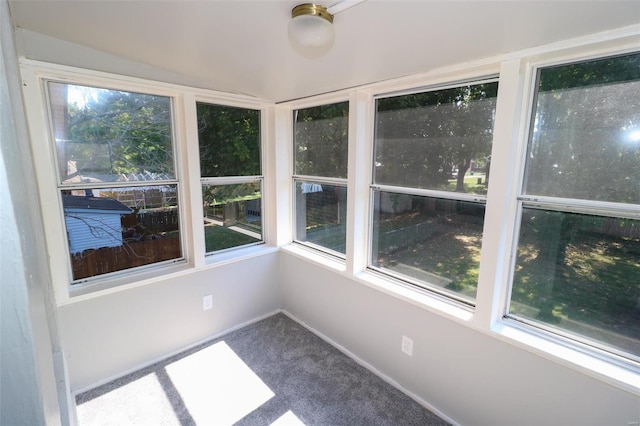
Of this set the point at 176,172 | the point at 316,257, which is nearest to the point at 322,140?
the point at 316,257

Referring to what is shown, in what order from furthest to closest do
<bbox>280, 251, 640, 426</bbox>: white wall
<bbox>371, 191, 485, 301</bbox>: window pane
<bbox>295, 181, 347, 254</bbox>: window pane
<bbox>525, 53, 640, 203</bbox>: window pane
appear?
<bbox>295, 181, 347, 254</bbox>: window pane → <bbox>371, 191, 485, 301</bbox>: window pane → <bbox>280, 251, 640, 426</bbox>: white wall → <bbox>525, 53, 640, 203</bbox>: window pane

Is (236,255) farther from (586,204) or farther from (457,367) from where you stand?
(586,204)

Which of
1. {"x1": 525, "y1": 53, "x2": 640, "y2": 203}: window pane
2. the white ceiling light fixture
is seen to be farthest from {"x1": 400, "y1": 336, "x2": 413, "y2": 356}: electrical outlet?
the white ceiling light fixture

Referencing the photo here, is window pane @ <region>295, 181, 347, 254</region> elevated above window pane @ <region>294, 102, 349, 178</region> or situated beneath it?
situated beneath

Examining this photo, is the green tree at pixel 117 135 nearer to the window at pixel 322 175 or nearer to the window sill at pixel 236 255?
the window sill at pixel 236 255

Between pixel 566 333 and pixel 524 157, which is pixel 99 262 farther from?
pixel 566 333

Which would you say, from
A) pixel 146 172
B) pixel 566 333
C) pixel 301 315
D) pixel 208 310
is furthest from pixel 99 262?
pixel 566 333

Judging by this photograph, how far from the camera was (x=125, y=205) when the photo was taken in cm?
211

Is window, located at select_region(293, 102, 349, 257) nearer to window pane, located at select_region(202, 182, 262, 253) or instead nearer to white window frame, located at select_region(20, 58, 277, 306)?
white window frame, located at select_region(20, 58, 277, 306)

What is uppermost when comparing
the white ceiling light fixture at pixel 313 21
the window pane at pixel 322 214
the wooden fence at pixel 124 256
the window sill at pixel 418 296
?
the white ceiling light fixture at pixel 313 21

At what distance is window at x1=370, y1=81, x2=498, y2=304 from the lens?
1.65 metres

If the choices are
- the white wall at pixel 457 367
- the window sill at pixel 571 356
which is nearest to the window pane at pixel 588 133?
the window sill at pixel 571 356

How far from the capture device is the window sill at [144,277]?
6.37 feet

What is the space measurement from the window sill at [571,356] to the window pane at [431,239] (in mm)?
278
